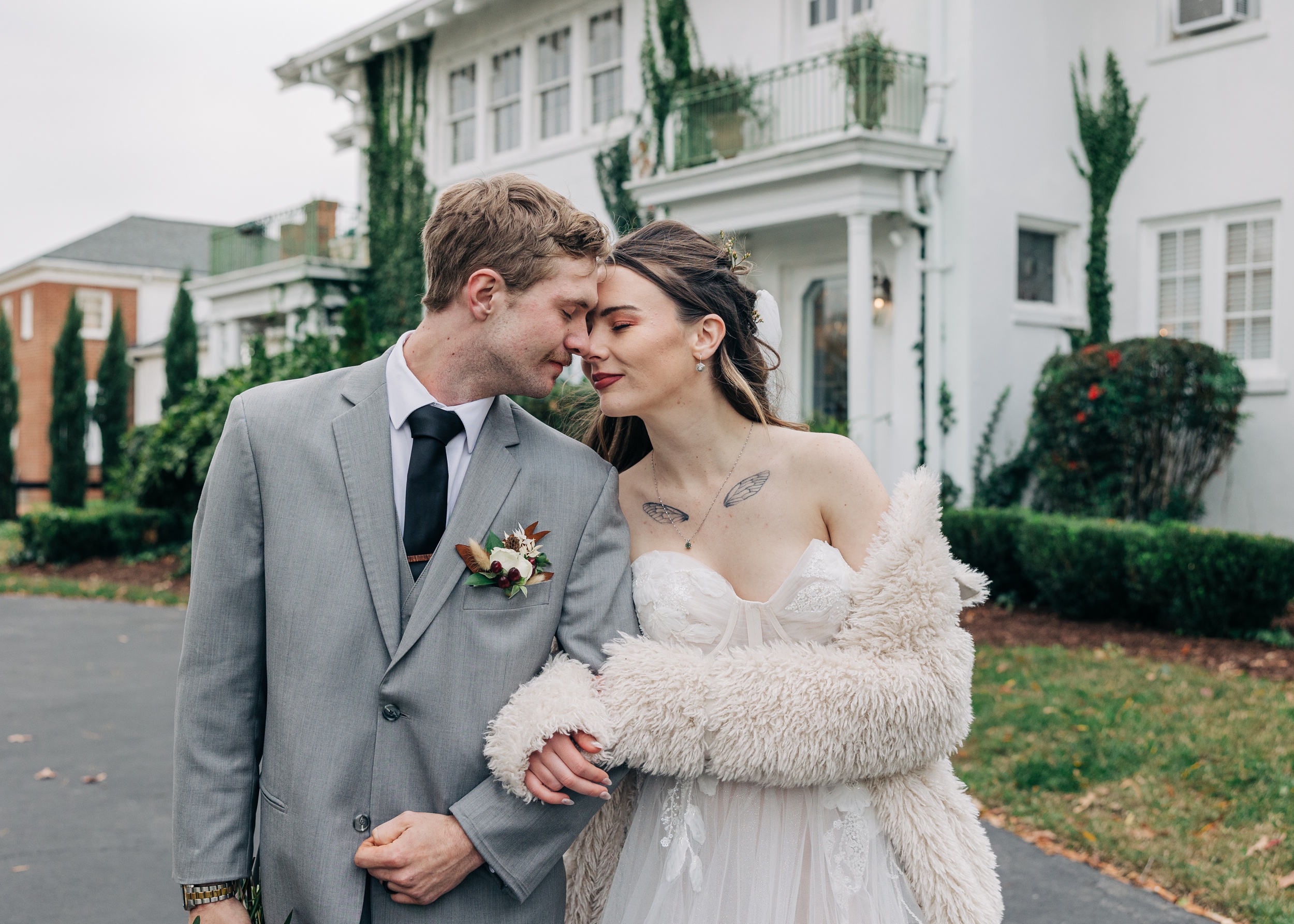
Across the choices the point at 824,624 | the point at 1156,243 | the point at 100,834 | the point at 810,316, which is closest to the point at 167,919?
the point at 100,834

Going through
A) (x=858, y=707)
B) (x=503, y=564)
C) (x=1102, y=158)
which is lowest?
(x=858, y=707)

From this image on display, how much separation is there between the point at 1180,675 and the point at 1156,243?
20.6ft

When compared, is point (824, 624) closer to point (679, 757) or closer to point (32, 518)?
point (679, 757)

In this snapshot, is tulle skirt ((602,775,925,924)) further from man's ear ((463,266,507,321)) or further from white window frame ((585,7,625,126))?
white window frame ((585,7,625,126))

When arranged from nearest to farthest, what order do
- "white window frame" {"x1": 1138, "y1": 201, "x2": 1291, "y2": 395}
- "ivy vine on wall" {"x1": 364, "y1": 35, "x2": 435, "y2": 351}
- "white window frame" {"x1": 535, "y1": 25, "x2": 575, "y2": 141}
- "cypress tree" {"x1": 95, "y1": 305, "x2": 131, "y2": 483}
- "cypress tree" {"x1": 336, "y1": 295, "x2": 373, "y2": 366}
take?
"white window frame" {"x1": 1138, "y1": 201, "x2": 1291, "y2": 395}, "cypress tree" {"x1": 336, "y1": 295, "x2": 373, "y2": 366}, "white window frame" {"x1": 535, "y1": 25, "x2": 575, "y2": 141}, "ivy vine on wall" {"x1": 364, "y1": 35, "x2": 435, "y2": 351}, "cypress tree" {"x1": 95, "y1": 305, "x2": 131, "y2": 483}

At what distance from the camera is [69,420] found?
991 inches

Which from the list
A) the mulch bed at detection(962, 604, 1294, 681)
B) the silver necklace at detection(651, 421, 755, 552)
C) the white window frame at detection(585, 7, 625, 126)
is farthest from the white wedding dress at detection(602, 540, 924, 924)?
the white window frame at detection(585, 7, 625, 126)

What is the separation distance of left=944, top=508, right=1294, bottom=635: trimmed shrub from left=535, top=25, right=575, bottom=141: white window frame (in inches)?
348

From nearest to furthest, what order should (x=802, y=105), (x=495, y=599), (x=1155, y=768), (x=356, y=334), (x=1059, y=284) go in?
(x=495, y=599) → (x=1155, y=768) → (x=356, y=334) → (x=1059, y=284) → (x=802, y=105)

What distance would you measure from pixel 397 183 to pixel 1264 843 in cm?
1663

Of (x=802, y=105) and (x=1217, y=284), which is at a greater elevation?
(x=802, y=105)

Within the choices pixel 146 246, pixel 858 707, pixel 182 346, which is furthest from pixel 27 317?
pixel 858 707

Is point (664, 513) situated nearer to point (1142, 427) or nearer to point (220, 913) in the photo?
point (220, 913)

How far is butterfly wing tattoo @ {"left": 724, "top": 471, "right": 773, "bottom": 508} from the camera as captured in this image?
9.05 feet
